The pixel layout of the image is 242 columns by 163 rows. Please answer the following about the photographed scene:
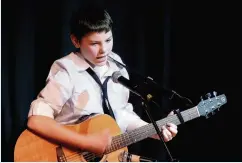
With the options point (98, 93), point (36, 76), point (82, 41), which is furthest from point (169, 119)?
point (36, 76)

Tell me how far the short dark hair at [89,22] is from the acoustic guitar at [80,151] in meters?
0.37

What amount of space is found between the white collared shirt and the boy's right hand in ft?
0.41

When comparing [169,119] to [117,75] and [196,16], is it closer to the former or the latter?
[117,75]

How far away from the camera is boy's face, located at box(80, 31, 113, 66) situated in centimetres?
168

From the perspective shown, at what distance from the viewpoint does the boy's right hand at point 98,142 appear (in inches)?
65.1

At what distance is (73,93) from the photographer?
1741 mm

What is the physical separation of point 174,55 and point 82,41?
0.81 m

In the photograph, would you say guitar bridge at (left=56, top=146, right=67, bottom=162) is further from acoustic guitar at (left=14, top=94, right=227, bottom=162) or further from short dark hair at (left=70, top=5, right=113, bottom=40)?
short dark hair at (left=70, top=5, right=113, bottom=40)

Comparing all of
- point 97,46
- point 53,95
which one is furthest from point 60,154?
point 97,46

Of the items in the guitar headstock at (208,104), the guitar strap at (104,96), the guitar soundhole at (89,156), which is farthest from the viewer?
the guitar headstock at (208,104)

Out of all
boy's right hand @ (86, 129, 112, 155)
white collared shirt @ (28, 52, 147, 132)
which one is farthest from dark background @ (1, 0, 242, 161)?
boy's right hand @ (86, 129, 112, 155)

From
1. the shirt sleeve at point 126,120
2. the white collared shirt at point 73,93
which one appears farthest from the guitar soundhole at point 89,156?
the shirt sleeve at point 126,120

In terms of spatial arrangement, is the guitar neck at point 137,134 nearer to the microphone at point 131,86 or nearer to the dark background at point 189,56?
the microphone at point 131,86

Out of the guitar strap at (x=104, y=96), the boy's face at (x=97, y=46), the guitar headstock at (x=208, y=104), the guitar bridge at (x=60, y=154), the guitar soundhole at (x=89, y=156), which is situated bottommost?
the guitar soundhole at (x=89, y=156)
